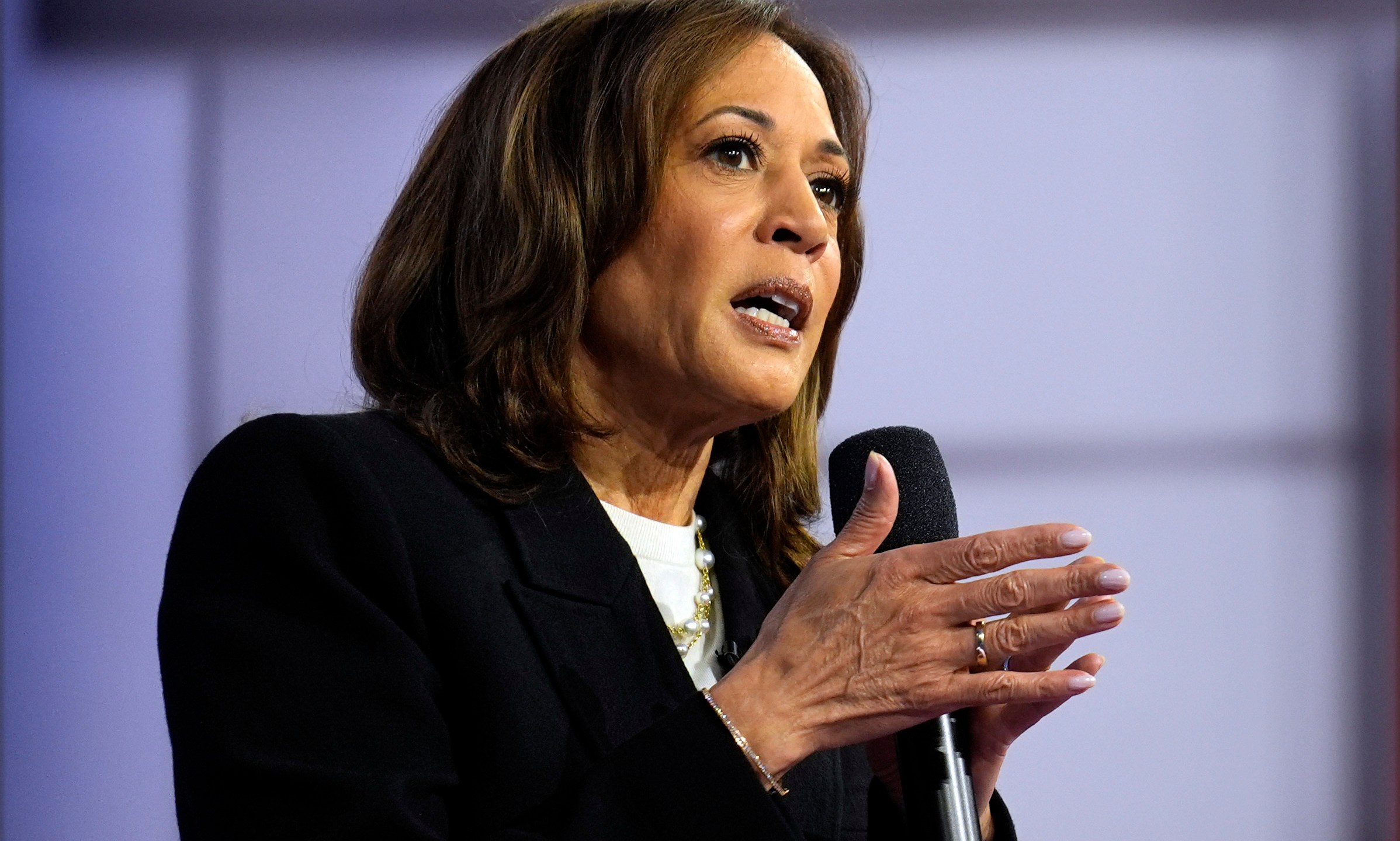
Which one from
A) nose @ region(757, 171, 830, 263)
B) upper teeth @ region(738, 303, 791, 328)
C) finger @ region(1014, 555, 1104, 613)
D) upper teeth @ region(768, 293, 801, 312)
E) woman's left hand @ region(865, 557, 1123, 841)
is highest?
nose @ region(757, 171, 830, 263)

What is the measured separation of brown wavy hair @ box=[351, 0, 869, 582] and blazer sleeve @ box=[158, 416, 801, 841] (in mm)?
210

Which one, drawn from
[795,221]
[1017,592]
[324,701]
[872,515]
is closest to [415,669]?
[324,701]

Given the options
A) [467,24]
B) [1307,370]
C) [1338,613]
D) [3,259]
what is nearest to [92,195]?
[3,259]

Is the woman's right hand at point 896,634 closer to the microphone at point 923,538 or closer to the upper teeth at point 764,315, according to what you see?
the microphone at point 923,538

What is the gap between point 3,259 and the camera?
9.35 feet

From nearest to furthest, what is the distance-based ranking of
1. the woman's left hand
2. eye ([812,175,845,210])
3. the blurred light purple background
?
1. the woman's left hand
2. eye ([812,175,845,210])
3. the blurred light purple background

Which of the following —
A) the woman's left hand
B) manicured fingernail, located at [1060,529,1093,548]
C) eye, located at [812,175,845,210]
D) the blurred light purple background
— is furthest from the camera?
the blurred light purple background

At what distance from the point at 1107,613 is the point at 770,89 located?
0.83 m

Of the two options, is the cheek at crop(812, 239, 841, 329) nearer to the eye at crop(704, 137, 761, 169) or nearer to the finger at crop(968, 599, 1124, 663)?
the eye at crop(704, 137, 761, 169)

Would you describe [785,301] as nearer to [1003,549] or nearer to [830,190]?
[830,190]

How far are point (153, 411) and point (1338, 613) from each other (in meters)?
2.61

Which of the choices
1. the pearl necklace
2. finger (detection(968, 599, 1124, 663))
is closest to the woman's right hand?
finger (detection(968, 599, 1124, 663))

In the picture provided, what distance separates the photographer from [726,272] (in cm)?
148

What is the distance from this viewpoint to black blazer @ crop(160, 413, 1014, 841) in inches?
43.5
